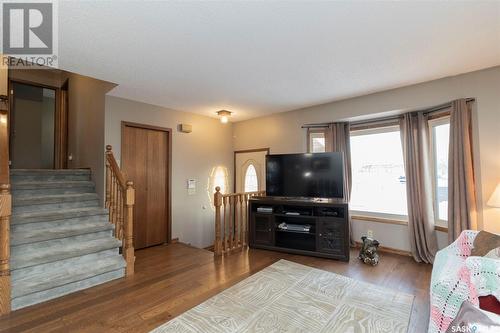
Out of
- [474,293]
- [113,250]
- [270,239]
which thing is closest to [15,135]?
[113,250]

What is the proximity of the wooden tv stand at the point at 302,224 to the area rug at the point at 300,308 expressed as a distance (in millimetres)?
670

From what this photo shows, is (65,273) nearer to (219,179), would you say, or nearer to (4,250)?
(4,250)

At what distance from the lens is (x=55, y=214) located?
2930 millimetres

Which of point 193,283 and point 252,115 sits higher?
point 252,115

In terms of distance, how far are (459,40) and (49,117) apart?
704 cm

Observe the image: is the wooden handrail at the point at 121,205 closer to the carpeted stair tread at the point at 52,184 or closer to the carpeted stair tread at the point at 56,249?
the carpeted stair tread at the point at 56,249

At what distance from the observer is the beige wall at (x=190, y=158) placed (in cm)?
411

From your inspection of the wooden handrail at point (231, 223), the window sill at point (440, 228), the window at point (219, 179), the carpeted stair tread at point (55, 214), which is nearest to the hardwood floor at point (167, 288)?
the wooden handrail at point (231, 223)

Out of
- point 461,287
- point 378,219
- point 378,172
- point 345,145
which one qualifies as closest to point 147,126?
point 345,145

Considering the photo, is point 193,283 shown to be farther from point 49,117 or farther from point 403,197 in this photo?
point 49,117

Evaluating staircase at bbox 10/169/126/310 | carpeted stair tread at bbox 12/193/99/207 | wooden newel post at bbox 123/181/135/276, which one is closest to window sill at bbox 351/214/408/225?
wooden newel post at bbox 123/181/135/276

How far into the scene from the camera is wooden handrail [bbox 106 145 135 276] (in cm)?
300

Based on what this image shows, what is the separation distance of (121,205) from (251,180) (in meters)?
2.63

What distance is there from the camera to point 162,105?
4254 millimetres
